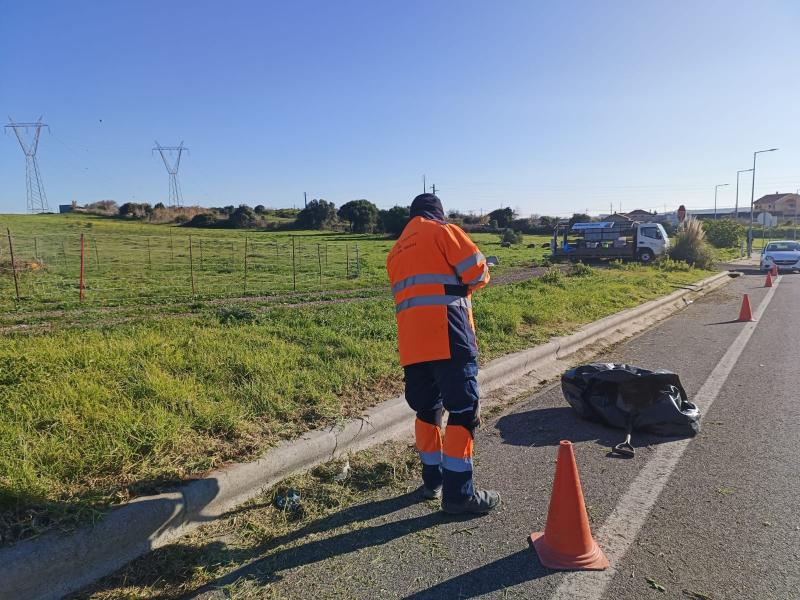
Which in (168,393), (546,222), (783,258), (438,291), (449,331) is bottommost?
(783,258)

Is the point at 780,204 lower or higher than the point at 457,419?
higher

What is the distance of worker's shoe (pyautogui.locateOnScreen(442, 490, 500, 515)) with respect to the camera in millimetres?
3426

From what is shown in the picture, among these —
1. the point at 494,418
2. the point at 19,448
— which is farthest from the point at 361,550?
the point at 494,418

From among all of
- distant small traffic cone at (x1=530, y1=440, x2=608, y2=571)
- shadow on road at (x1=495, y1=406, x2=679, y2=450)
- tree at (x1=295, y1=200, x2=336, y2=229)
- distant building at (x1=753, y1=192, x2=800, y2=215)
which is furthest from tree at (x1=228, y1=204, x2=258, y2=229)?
distant building at (x1=753, y1=192, x2=800, y2=215)

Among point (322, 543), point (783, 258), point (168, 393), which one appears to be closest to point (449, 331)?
point (322, 543)

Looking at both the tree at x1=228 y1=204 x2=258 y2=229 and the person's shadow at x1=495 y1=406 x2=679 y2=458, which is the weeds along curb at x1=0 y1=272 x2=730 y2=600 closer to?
the person's shadow at x1=495 y1=406 x2=679 y2=458

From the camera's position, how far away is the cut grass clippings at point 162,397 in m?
3.15

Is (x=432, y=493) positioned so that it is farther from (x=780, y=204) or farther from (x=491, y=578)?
(x=780, y=204)

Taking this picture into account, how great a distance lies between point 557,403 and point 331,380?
2.37 m

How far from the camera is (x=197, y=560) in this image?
2.97 meters

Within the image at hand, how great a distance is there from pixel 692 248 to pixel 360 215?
3933cm

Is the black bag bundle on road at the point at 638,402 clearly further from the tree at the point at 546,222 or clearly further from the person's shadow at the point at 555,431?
the tree at the point at 546,222

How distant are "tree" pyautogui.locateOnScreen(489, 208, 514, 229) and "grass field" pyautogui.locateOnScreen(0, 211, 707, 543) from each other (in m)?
61.4

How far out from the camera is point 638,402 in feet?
15.8
